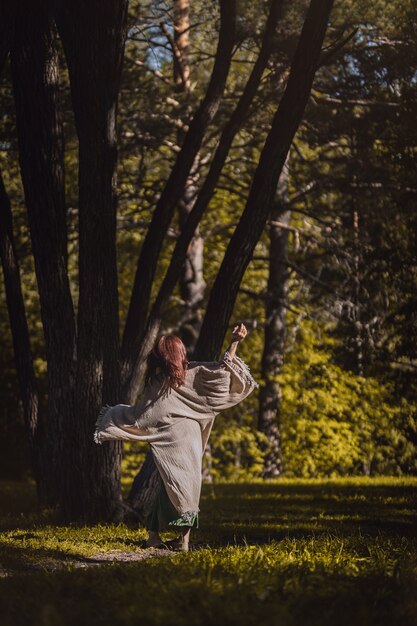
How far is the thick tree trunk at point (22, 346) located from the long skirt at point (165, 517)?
3.53 metres

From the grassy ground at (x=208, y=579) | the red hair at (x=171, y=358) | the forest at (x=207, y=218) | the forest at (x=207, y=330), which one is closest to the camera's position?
the grassy ground at (x=208, y=579)

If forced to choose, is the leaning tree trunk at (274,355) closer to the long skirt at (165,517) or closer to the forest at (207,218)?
the forest at (207,218)

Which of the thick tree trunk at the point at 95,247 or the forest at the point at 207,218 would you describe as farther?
the forest at the point at 207,218

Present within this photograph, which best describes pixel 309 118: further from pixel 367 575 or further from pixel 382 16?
pixel 367 575

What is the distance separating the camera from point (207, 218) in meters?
25.2

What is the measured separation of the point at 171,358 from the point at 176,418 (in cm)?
51

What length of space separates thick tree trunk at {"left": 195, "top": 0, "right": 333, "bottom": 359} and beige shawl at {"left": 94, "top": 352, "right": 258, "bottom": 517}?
2.08 meters

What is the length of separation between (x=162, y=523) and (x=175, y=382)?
1143mm

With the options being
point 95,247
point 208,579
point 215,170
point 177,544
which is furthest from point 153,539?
point 215,170

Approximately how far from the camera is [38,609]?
484 centimetres

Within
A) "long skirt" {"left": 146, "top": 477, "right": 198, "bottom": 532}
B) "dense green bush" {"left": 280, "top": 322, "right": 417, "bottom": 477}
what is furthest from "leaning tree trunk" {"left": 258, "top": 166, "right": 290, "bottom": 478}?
"long skirt" {"left": 146, "top": 477, "right": 198, "bottom": 532}

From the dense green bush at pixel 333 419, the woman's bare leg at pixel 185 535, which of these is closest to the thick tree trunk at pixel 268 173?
the woman's bare leg at pixel 185 535

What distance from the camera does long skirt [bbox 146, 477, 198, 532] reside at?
25.1 feet

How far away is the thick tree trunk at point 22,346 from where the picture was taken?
36.6 feet
